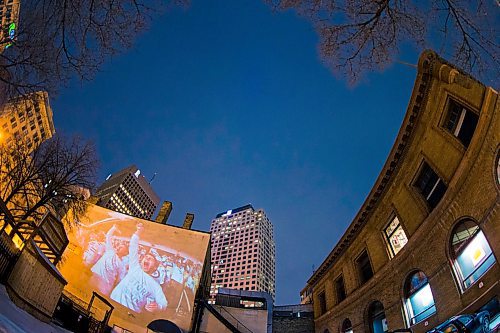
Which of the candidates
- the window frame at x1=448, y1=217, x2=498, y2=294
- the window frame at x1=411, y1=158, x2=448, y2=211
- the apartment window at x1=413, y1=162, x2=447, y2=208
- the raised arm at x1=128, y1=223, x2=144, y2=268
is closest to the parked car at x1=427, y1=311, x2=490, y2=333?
the window frame at x1=448, y1=217, x2=498, y2=294

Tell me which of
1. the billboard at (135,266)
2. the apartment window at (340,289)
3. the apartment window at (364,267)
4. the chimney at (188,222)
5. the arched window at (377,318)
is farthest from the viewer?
the chimney at (188,222)

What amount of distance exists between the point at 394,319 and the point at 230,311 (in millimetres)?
15478

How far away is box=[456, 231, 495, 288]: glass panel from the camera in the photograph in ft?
33.5

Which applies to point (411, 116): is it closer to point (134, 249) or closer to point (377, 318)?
point (377, 318)

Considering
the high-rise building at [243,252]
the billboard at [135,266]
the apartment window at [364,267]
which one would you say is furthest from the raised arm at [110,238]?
the high-rise building at [243,252]

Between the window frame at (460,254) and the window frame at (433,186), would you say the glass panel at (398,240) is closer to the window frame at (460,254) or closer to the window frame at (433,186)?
the window frame at (433,186)

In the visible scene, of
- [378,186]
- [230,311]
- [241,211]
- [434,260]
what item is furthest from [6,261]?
[241,211]

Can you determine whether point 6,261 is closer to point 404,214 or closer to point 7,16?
point 7,16

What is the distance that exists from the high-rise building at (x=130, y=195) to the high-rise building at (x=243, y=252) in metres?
40.0

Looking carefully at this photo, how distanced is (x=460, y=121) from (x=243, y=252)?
139 metres

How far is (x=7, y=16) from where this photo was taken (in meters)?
6.22

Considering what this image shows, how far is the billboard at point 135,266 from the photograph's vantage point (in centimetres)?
2275

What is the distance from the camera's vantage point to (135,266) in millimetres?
24859

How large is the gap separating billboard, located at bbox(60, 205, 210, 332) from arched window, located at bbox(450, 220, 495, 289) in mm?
19716
